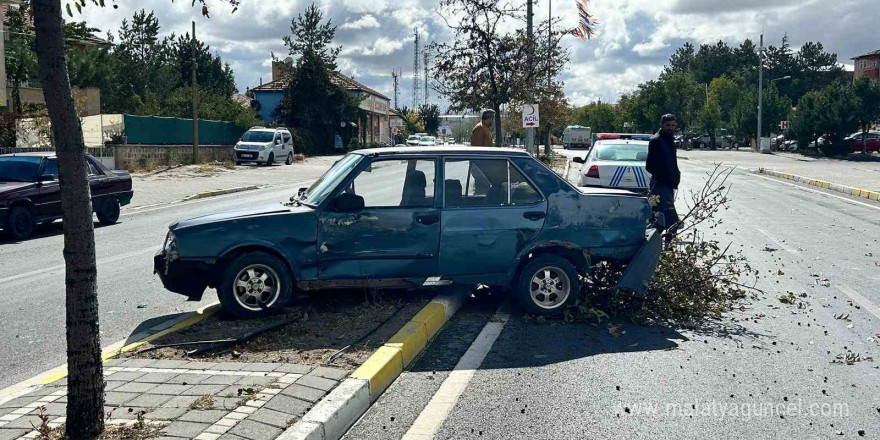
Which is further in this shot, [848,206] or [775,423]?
[848,206]

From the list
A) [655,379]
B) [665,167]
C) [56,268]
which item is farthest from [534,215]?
[56,268]

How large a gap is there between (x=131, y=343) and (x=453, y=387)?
2.70 meters

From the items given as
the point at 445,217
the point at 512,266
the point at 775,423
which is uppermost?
the point at 445,217

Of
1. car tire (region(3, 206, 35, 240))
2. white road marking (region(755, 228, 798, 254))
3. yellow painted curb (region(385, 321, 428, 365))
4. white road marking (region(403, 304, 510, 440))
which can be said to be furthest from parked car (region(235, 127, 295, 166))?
→ yellow painted curb (region(385, 321, 428, 365))

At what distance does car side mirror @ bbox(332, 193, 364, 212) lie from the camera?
718 cm

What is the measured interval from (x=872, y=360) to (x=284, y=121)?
5383cm

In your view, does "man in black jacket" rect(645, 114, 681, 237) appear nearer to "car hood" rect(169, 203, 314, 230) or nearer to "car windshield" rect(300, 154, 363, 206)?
"car windshield" rect(300, 154, 363, 206)

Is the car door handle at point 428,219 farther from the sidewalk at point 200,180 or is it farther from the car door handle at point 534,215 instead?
the sidewalk at point 200,180

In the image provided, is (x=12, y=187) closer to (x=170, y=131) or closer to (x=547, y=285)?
(x=547, y=285)

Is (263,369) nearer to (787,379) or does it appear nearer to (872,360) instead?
(787,379)

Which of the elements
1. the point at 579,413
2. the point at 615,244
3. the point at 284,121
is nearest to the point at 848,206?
the point at 615,244

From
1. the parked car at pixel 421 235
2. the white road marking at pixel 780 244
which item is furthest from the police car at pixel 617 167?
the parked car at pixel 421 235

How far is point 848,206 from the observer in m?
19.3

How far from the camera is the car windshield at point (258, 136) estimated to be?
40156 mm
